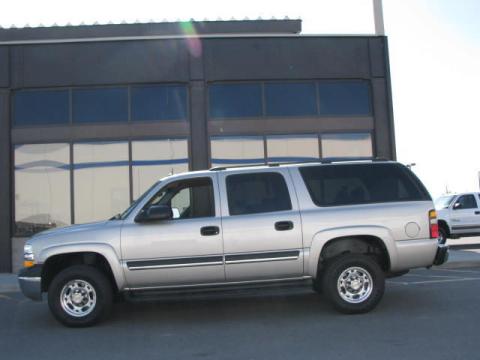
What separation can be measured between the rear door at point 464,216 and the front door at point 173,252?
40.0 feet

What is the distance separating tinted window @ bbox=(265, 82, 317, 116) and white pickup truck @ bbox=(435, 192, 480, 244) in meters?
5.98

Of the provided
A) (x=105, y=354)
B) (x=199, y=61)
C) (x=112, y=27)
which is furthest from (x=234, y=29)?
(x=105, y=354)

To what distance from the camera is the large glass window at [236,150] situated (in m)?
13.8

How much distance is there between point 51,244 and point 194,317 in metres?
2.06

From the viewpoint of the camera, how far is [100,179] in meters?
13.7

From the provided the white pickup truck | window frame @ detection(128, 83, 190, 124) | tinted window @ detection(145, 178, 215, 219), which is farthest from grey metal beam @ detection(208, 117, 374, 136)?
tinted window @ detection(145, 178, 215, 219)

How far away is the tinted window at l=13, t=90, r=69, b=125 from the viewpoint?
45.2ft

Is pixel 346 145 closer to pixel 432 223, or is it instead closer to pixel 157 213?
pixel 432 223

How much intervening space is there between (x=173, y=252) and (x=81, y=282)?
1211mm

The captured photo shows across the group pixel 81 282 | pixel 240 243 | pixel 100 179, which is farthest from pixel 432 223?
pixel 100 179

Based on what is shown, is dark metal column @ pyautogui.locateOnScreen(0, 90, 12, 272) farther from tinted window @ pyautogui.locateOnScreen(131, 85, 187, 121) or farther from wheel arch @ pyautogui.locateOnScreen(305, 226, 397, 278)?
wheel arch @ pyautogui.locateOnScreen(305, 226, 397, 278)

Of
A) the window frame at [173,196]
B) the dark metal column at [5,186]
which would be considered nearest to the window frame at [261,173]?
the window frame at [173,196]

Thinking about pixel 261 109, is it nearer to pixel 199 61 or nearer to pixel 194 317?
pixel 199 61

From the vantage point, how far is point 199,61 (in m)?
13.8
